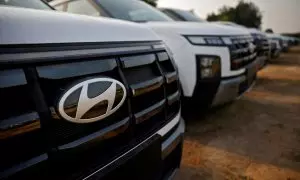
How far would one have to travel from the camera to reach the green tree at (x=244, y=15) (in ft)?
178

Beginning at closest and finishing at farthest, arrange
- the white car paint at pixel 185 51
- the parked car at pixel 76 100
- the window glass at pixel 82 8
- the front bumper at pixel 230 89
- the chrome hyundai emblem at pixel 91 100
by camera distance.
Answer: the parked car at pixel 76 100 < the chrome hyundai emblem at pixel 91 100 < the white car paint at pixel 185 51 < the front bumper at pixel 230 89 < the window glass at pixel 82 8

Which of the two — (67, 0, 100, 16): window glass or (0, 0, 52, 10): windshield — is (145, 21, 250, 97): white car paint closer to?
(67, 0, 100, 16): window glass

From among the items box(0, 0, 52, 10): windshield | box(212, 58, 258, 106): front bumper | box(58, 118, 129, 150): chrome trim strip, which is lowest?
box(212, 58, 258, 106): front bumper

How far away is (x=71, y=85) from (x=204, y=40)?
7.83ft

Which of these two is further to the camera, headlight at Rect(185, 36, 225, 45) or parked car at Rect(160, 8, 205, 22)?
parked car at Rect(160, 8, 205, 22)

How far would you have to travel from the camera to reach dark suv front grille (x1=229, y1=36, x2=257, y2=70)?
343 cm

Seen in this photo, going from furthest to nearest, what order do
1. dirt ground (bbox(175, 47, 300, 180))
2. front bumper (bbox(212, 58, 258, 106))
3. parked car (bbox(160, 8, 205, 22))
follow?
1. parked car (bbox(160, 8, 205, 22))
2. front bumper (bbox(212, 58, 258, 106))
3. dirt ground (bbox(175, 47, 300, 180))

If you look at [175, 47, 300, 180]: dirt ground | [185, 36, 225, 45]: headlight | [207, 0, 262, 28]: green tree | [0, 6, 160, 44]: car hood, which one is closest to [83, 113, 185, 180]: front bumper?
[175, 47, 300, 180]: dirt ground

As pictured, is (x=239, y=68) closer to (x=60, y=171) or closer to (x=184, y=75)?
(x=184, y=75)

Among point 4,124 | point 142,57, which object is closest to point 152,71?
point 142,57

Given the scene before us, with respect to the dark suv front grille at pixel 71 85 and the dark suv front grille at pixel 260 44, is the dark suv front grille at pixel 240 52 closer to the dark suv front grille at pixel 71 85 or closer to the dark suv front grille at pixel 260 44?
the dark suv front grille at pixel 71 85

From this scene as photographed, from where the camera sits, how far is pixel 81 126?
107cm

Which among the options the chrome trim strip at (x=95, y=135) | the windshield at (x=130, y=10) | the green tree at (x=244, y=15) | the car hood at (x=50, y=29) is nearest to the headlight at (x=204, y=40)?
the windshield at (x=130, y=10)

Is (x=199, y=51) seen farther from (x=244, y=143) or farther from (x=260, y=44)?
(x=260, y=44)
